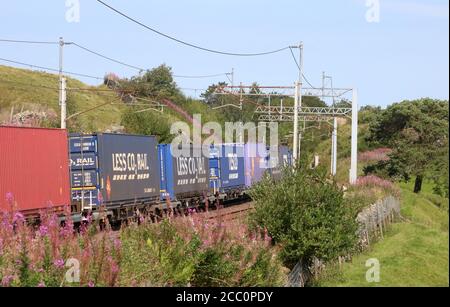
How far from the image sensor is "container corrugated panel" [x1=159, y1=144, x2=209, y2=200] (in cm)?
2866

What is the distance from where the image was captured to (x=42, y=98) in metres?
76.8

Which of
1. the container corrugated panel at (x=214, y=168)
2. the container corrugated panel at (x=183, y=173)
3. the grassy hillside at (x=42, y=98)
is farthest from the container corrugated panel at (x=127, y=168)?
the grassy hillside at (x=42, y=98)

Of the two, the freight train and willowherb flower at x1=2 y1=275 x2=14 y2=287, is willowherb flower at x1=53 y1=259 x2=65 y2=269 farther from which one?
the freight train

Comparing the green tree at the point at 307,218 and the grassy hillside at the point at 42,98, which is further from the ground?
the grassy hillside at the point at 42,98

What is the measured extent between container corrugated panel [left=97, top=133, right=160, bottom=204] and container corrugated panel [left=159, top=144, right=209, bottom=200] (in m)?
0.99

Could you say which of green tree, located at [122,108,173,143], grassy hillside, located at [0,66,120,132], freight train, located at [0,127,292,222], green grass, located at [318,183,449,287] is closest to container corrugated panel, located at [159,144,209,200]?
freight train, located at [0,127,292,222]

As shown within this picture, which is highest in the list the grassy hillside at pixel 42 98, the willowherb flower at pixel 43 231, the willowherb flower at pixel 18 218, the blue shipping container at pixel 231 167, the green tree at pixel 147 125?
the grassy hillside at pixel 42 98

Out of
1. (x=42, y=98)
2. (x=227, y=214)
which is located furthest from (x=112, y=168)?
(x=42, y=98)

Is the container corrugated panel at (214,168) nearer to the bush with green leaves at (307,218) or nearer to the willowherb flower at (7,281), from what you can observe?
the bush with green leaves at (307,218)

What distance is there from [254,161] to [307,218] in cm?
2860

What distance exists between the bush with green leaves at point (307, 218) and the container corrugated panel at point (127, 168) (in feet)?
30.5

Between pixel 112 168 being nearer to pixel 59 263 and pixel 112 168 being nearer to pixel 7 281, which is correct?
pixel 59 263

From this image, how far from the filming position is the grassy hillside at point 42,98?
67.3 meters
